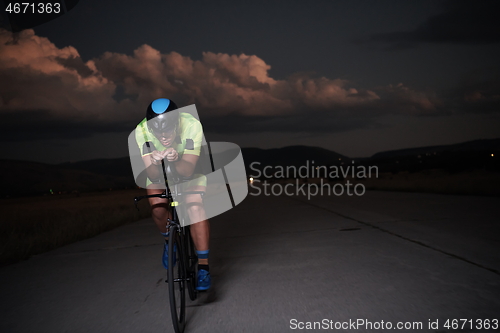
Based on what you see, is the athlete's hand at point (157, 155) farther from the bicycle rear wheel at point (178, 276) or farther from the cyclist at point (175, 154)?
the bicycle rear wheel at point (178, 276)

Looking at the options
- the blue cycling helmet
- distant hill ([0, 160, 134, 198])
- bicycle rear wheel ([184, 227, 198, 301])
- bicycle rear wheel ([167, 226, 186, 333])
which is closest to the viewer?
bicycle rear wheel ([167, 226, 186, 333])

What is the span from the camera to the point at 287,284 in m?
4.64

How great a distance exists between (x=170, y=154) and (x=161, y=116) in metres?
0.37

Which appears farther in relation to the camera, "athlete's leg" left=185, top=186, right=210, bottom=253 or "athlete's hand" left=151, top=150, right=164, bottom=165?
"athlete's leg" left=185, top=186, right=210, bottom=253

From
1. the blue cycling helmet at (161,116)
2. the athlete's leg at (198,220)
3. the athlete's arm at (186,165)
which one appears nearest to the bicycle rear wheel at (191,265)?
the athlete's leg at (198,220)

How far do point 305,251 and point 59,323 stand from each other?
12.3ft

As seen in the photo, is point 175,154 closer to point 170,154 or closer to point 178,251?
point 170,154

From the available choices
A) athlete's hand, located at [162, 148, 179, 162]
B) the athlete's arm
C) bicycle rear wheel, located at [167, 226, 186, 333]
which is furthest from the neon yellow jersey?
bicycle rear wheel, located at [167, 226, 186, 333]

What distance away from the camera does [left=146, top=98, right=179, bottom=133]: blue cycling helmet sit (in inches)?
147

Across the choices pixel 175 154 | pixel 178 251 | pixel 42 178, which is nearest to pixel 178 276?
pixel 178 251

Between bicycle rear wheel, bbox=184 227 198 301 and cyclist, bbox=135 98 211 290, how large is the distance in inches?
3.2

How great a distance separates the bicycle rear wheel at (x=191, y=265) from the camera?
4.02 metres

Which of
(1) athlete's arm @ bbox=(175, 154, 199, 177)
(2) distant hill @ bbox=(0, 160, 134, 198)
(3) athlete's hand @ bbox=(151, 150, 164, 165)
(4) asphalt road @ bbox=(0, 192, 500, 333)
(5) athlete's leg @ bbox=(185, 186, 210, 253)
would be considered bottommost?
(2) distant hill @ bbox=(0, 160, 134, 198)

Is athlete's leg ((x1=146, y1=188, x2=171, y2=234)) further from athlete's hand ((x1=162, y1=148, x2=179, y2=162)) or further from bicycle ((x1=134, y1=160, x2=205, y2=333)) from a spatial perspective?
athlete's hand ((x1=162, y1=148, x2=179, y2=162))
